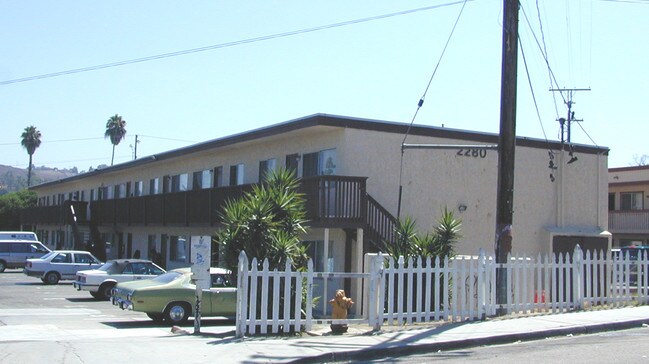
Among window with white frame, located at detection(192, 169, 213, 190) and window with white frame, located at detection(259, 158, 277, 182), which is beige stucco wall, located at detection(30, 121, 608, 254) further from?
window with white frame, located at detection(192, 169, 213, 190)

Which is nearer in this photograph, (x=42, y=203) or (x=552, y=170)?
(x=552, y=170)

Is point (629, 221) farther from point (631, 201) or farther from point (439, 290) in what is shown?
point (439, 290)

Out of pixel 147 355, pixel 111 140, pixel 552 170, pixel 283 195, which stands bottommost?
pixel 147 355

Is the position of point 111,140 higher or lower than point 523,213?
higher

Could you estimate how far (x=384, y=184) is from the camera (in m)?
22.4

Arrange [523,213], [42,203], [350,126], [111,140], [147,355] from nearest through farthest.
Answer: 1. [147,355]
2. [350,126]
3. [523,213]
4. [42,203]
5. [111,140]

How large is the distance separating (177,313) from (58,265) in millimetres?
15985

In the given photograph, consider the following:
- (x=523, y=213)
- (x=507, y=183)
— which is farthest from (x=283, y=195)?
(x=523, y=213)

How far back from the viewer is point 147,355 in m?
11.1

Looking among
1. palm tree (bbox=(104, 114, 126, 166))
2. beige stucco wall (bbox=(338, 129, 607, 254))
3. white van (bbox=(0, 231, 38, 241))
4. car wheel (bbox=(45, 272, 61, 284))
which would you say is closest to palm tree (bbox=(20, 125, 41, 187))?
palm tree (bbox=(104, 114, 126, 166))

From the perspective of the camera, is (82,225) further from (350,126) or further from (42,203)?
(350,126)

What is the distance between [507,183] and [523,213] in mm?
10304

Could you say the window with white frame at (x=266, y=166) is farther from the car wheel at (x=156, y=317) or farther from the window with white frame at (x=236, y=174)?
the car wheel at (x=156, y=317)

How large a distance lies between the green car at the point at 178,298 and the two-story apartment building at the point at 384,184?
3.78 m
